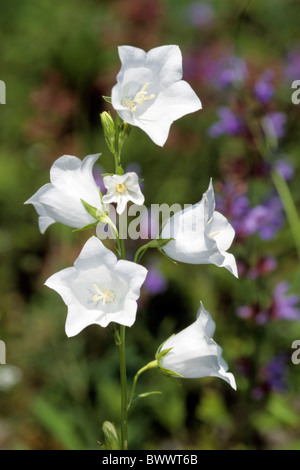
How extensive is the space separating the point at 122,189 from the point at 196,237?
0.83 ft

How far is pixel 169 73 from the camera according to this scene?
152 centimetres

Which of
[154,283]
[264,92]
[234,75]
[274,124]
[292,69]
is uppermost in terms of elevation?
[292,69]

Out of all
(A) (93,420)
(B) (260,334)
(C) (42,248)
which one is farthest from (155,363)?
(C) (42,248)

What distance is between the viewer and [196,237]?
58.9 inches

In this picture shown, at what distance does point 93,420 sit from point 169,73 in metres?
1.76


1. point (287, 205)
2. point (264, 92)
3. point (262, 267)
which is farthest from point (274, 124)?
point (262, 267)

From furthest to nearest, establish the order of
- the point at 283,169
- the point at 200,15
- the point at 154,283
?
the point at 200,15, the point at 154,283, the point at 283,169

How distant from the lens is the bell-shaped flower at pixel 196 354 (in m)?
1.52

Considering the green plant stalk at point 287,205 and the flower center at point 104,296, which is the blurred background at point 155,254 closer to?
the green plant stalk at point 287,205

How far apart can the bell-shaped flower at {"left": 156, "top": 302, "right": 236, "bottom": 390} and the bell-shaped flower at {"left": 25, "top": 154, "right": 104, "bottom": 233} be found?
44cm

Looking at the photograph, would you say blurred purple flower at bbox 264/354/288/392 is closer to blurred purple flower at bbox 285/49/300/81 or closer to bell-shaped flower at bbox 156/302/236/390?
bell-shaped flower at bbox 156/302/236/390

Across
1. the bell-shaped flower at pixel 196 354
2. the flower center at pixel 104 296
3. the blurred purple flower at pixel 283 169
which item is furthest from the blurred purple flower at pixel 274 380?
the flower center at pixel 104 296

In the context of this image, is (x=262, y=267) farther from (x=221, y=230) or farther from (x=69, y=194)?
(x=69, y=194)
